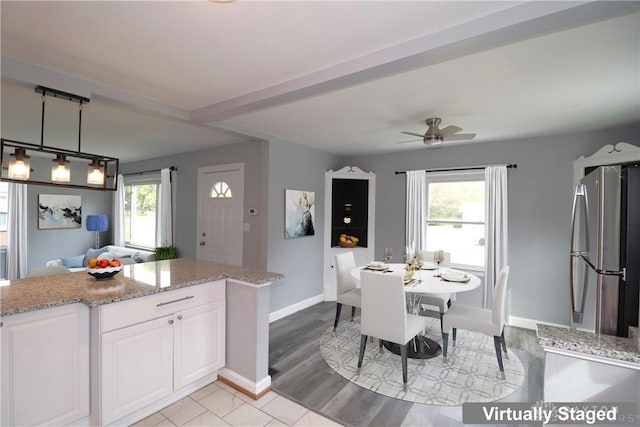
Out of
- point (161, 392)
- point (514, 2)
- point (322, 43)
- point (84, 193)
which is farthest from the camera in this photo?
point (84, 193)

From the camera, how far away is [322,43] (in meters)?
1.79

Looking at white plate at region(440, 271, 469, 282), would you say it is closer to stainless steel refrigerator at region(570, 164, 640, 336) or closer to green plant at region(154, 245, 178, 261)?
stainless steel refrigerator at region(570, 164, 640, 336)

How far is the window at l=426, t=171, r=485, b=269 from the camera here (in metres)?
4.27

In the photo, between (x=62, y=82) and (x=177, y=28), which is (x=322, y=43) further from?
(x=62, y=82)

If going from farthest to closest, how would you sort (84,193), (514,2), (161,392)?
(84,193) → (161,392) → (514,2)

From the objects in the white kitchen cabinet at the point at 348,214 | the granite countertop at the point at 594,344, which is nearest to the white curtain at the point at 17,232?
the white kitchen cabinet at the point at 348,214

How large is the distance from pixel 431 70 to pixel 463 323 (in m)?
2.19

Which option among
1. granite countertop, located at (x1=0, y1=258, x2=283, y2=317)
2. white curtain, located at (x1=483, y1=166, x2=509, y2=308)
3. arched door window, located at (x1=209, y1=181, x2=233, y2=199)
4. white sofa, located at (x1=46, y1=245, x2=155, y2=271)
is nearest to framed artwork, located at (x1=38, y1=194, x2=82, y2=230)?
white sofa, located at (x1=46, y1=245, x2=155, y2=271)

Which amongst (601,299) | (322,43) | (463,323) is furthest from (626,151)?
(322,43)

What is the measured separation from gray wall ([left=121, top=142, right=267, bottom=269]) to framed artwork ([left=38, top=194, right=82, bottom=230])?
5.59 ft

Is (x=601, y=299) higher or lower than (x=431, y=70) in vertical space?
lower

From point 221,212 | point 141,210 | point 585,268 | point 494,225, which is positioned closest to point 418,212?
point 494,225

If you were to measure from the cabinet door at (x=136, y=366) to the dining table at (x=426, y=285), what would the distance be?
1851 mm

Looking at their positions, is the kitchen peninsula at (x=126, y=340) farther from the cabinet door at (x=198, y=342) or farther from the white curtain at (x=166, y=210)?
the white curtain at (x=166, y=210)
